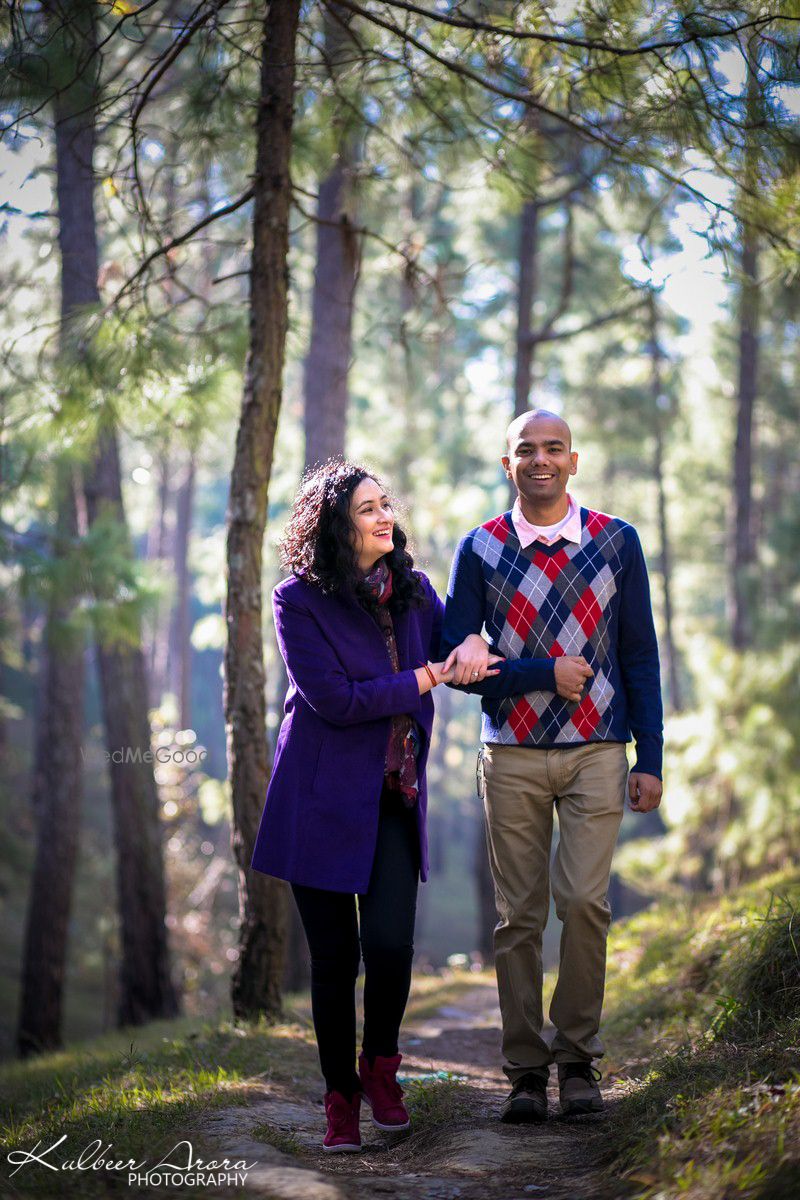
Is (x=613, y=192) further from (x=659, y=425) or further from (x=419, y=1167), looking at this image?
(x=659, y=425)

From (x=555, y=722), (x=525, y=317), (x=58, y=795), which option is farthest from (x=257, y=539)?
(x=58, y=795)

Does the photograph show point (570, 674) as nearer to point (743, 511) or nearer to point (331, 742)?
point (331, 742)

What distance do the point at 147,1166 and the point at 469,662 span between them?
1.85 m

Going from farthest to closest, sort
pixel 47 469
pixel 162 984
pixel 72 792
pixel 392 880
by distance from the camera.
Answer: pixel 72 792 → pixel 162 984 → pixel 47 469 → pixel 392 880

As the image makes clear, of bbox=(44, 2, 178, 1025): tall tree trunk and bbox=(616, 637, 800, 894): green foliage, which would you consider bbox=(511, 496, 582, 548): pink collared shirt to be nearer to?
bbox=(44, 2, 178, 1025): tall tree trunk

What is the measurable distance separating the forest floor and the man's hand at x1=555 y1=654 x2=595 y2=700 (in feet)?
4.25

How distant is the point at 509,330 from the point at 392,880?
18458 mm

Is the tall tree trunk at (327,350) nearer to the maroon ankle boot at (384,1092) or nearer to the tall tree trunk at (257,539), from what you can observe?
the tall tree trunk at (257,539)

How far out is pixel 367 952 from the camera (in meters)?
3.74

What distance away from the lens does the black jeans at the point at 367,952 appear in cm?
375

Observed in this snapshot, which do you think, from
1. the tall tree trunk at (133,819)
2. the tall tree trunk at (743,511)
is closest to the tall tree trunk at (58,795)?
the tall tree trunk at (133,819)

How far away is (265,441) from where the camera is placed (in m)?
5.86

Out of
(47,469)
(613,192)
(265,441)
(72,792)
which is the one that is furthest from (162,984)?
(613,192)

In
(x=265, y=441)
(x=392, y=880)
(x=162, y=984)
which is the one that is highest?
(x=265, y=441)
